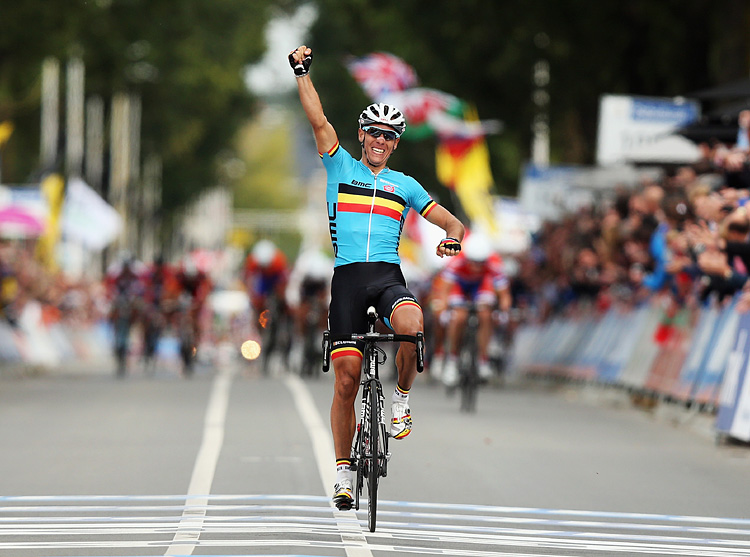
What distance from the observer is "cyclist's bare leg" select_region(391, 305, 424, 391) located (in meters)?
9.58

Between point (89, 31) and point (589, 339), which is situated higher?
point (89, 31)

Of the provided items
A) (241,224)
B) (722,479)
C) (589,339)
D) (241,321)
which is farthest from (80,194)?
(241,224)

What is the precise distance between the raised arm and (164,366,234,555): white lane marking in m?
2.10

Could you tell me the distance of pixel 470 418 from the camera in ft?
58.7

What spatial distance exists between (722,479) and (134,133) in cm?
6275

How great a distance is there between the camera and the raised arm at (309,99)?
31.9 feet

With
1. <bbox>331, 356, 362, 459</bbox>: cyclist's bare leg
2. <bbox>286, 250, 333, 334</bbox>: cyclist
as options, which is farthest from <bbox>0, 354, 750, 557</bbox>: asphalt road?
<bbox>286, 250, 333, 334</bbox>: cyclist

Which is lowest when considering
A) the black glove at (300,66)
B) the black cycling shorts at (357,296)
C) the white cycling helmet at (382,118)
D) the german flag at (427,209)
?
the black cycling shorts at (357,296)

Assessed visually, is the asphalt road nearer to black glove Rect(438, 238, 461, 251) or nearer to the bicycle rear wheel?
the bicycle rear wheel

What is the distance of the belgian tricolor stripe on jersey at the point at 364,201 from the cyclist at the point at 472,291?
9.46m

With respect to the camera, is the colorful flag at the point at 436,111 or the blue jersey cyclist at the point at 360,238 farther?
the colorful flag at the point at 436,111

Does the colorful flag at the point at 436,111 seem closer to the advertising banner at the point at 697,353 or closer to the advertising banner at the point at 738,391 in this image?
the advertising banner at the point at 697,353

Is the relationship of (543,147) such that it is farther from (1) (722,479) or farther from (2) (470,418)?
(1) (722,479)

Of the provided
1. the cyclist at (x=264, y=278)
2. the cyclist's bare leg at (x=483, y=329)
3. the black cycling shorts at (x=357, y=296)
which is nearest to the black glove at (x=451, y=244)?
the black cycling shorts at (x=357, y=296)
